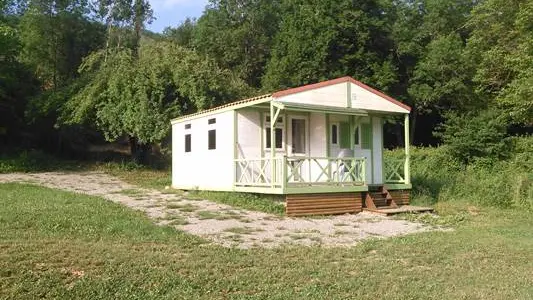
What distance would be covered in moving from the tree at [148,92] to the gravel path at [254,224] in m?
7.64

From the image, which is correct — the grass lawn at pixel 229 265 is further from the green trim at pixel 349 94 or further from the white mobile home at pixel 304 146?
the green trim at pixel 349 94

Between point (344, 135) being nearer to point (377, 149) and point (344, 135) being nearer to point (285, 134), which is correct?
point (377, 149)

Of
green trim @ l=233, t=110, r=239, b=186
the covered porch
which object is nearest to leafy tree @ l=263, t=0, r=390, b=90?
the covered porch

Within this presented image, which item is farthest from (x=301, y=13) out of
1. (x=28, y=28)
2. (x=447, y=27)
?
(x=28, y=28)

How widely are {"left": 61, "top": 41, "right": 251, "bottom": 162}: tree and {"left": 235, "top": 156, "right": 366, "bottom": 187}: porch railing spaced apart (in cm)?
A: 928

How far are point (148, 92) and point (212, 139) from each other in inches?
372

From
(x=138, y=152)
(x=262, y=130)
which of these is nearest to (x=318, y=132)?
(x=262, y=130)

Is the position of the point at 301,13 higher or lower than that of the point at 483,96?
higher

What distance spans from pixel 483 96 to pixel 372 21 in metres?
7.58

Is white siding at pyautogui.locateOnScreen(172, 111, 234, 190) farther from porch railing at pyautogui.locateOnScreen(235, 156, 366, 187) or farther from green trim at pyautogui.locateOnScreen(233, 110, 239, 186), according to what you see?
porch railing at pyautogui.locateOnScreen(235, 156, 366, 187)

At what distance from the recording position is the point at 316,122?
1566 centimetres

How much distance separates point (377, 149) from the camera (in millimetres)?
16797

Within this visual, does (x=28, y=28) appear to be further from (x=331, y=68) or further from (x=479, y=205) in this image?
(x=479, y=205)

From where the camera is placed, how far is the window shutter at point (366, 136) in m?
16.6
